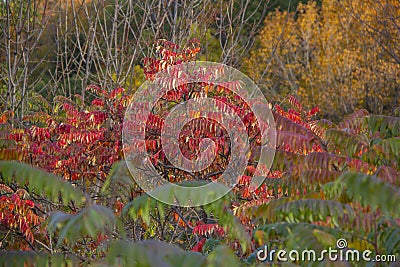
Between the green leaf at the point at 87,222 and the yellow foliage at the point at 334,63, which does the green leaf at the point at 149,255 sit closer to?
the green leaf at the point at 87,222

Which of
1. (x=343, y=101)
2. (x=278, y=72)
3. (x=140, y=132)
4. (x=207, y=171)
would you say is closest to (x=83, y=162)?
(x=140, y=132)

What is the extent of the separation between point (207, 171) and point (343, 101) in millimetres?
12725

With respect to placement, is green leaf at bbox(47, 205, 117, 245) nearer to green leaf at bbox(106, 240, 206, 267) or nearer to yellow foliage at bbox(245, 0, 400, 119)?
green leaf at bbox(106, 240, 206, 267)

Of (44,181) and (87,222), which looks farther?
(44,181)

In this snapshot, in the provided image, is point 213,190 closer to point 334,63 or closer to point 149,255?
point 149,255

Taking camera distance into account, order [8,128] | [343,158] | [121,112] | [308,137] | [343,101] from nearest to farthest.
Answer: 1. [343,158]
2. [308,137]
3. [8,128]
4. [121,112]
5. [343,101]

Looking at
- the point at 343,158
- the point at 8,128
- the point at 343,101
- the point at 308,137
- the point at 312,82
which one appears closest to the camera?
the point at 343,158

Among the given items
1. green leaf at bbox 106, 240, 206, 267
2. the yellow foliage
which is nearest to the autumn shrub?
green leaf at bbox 106, 240, 206, 267

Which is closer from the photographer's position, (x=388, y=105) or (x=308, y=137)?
(x=308, y=137)

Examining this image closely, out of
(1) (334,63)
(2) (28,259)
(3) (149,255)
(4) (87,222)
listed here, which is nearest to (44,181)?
(2) (28,259)

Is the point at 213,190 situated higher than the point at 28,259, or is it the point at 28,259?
the point at 213,190

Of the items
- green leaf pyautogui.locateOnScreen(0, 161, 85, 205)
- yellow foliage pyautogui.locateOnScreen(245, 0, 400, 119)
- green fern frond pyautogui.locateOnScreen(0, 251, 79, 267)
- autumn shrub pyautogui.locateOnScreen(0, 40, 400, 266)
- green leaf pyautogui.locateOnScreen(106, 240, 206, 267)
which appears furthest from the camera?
yellow foliage pyautogui.locateOnScreen(245, 0, 400, 119)

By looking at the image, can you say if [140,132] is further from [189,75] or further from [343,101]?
[343,101]

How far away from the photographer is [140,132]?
4832 millimetres
